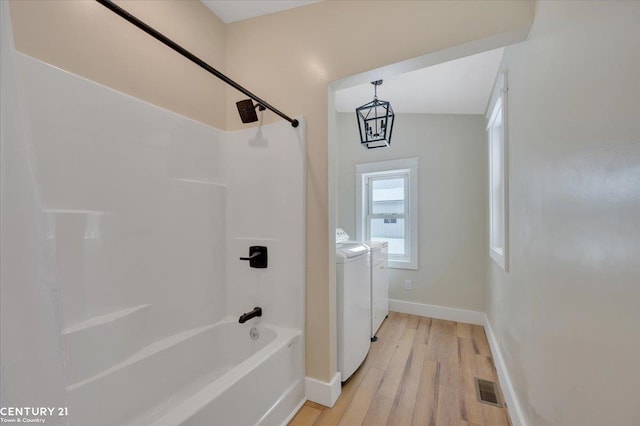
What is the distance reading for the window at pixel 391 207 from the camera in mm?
3318

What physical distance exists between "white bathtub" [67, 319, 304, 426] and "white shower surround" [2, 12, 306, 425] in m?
0.01

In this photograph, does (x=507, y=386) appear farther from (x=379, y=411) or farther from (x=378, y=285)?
(x=378, y=285)

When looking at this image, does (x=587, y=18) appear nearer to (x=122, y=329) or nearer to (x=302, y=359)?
(x=302, y=359)

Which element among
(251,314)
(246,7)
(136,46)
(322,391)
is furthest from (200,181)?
(322,391)

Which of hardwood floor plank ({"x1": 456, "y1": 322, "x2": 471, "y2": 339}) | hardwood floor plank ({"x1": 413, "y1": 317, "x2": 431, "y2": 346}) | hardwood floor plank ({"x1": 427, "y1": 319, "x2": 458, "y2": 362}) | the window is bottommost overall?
hardwood floor plank ({"x1": 413, "y1": 317, "x2": 431, "y2": 346})

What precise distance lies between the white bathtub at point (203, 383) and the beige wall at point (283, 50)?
272 millimetres

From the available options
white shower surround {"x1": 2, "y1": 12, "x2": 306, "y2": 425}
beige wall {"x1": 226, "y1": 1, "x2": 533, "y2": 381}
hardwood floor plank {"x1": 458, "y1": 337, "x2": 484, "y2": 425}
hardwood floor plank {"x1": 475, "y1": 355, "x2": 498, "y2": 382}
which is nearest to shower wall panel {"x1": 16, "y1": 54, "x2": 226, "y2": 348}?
white shower surround {"x1": 2, "y1": 12, "x2": 306, "y2": 425}

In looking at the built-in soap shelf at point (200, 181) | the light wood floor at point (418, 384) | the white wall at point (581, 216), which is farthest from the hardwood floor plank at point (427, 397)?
the built-in soap shelf at point (200, 181)

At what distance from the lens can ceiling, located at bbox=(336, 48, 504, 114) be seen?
2.10m

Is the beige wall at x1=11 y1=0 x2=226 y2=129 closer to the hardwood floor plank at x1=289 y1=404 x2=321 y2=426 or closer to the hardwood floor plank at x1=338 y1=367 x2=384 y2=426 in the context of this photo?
the hardwood floor plank at x1=289 y1=404 x2=321 y2=426

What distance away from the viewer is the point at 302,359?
173 centimetres

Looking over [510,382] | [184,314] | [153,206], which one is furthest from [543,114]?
[184,314]

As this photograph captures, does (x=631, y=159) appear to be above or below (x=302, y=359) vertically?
above

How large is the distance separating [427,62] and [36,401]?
6.29ft
